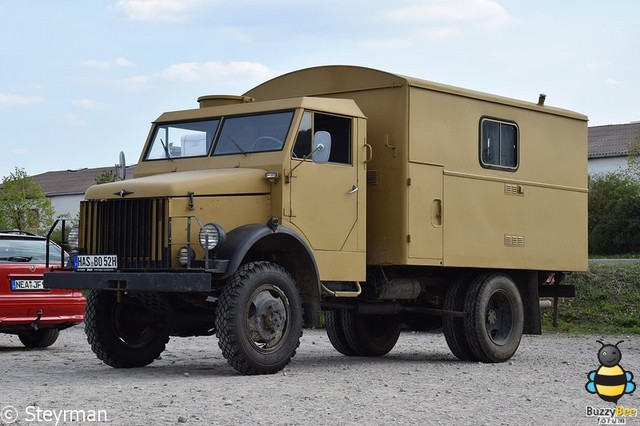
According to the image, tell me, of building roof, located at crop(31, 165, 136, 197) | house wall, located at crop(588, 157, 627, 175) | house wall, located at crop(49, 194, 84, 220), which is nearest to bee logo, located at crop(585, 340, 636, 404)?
house wall, located at crop(588, 157, 627, 175)

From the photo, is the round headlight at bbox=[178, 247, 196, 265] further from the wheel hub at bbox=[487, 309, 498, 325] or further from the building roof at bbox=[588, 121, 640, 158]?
the building roof at bbox=[588, 121, 640, 158]

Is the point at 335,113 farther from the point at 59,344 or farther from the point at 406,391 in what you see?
the point at 59,344

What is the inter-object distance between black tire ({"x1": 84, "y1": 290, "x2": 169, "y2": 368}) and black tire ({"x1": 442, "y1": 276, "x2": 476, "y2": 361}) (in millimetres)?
3658

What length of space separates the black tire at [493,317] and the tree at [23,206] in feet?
114

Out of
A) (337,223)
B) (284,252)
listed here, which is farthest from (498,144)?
(284,252)

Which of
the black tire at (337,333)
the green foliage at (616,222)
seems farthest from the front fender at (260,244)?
the green foliage at (616,222)

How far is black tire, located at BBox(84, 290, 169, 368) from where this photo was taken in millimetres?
12398

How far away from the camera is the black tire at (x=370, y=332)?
15.1m

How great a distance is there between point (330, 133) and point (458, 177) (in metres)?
2.11

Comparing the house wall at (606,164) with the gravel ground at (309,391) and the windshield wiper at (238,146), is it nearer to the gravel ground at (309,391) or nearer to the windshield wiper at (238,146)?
the gravel ground at (309,391)

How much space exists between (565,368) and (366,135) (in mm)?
3555

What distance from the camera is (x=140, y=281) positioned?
11.0 metres

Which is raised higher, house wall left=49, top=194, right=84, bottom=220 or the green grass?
house wall left=49, top=194, right=84, bottom=220

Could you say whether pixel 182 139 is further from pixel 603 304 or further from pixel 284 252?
pixel 603 304
